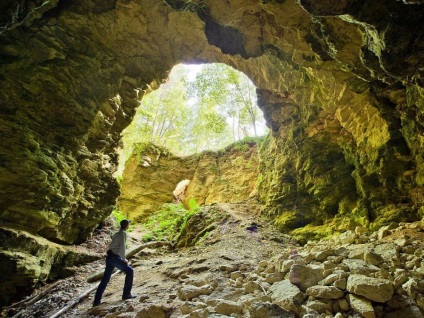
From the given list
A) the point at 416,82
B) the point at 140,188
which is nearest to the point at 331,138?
the point at 416,82

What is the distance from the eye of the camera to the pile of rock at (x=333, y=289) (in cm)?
279

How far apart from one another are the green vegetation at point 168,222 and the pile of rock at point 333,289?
27.1 feet

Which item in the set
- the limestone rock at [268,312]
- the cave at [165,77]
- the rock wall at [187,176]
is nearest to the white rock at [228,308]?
the limestone rock at [268,312]

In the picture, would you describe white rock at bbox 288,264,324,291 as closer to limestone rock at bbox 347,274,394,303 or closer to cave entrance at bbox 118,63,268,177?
limestone rock at bbox 347,274,394,303

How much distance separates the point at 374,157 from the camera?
742 centimetres

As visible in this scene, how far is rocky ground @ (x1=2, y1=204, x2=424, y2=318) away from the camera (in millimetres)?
2842

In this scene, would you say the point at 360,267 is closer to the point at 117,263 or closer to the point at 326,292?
the point at 326,292

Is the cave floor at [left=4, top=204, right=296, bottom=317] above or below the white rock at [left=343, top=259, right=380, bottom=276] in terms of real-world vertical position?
below

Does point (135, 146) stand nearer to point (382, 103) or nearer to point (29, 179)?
→ point (29, 179)

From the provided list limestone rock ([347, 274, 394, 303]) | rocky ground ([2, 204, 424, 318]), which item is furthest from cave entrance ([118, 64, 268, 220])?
limestone rock ([347, 274, 394, 303])

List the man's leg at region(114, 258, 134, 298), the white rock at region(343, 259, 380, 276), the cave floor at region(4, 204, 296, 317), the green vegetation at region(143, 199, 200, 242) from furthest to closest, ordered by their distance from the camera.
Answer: the green vegetation at region(143, 199, 200, 242), the man's leg at region(114, 258, 134, 298), the cave floor at region(4, 204, 296, 317), the white rock at region(343, 259, 380, 276)

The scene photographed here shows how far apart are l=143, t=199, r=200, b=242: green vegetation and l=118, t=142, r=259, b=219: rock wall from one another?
1124mm

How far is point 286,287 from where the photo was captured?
11.6ft

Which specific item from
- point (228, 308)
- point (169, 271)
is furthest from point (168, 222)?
point (228, 308)
